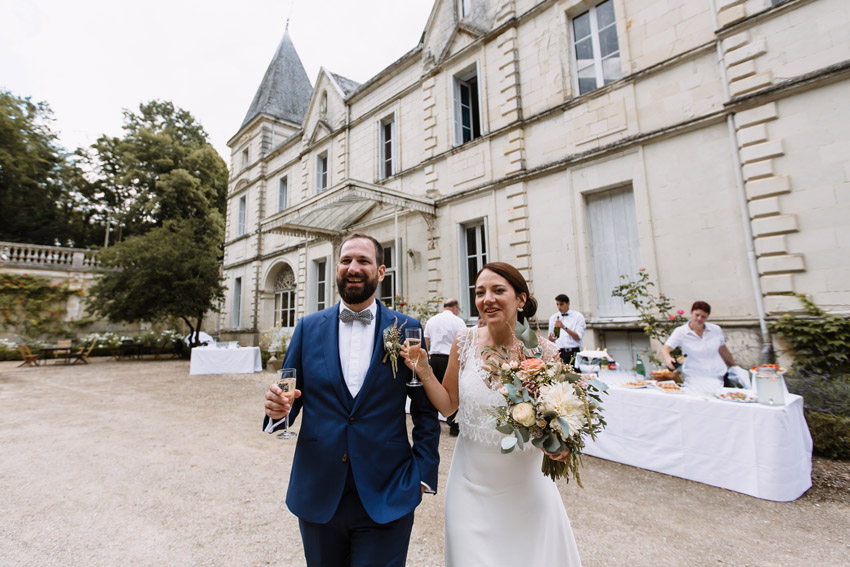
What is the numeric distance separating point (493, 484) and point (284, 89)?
78.3 ft

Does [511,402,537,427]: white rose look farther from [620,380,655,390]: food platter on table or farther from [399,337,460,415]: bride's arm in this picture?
[620,380,655,390]: food platter on table

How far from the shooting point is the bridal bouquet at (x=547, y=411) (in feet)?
5.00

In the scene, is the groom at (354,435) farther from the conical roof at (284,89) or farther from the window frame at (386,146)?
the conical roof at (284,89)

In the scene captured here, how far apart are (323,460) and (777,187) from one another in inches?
290

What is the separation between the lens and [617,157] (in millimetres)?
7465

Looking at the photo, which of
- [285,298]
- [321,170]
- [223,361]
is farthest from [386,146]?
[223,361]

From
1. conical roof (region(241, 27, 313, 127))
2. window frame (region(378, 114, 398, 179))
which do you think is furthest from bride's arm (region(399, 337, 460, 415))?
conical roof (region(241, 27, 313, 127))

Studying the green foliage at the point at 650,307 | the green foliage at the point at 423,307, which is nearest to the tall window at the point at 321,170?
the green foliage at the point at 423,307

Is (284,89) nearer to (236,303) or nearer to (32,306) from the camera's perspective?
(236,303)

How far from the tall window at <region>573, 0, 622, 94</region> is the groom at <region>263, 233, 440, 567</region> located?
848cm

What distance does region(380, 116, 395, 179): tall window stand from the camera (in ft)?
41.9

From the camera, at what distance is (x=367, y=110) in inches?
523

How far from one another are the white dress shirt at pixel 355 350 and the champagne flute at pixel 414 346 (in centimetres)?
19

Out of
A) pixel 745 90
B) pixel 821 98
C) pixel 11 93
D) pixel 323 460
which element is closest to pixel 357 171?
pixel 745 90
